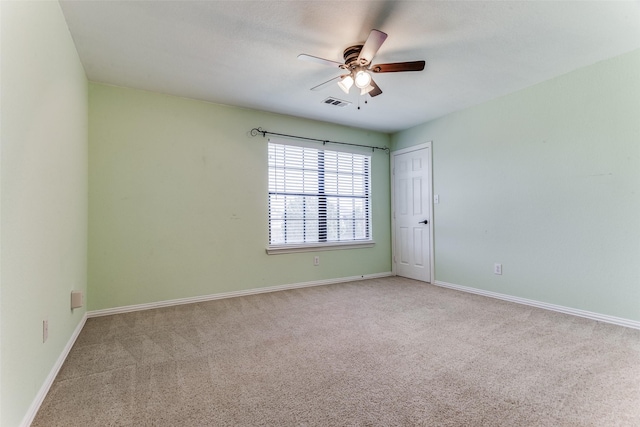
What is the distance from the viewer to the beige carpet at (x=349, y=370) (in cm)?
151

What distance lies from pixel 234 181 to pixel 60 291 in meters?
2.12

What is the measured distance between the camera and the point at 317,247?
172 inches

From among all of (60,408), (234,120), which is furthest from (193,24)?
(60,408)

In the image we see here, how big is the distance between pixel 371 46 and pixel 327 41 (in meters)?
Result: 0.45

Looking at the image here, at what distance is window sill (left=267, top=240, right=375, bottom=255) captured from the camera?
4.07 m

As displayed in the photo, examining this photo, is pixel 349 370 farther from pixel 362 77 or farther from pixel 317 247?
pixel 317 247

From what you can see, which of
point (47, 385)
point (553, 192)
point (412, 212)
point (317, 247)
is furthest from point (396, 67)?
point (47, 385)

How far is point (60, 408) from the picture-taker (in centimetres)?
157

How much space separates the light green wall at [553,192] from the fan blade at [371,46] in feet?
7.31

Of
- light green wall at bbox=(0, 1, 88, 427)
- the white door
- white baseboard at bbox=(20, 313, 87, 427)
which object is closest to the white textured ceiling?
light green wall at bbox=(0, 1, 88, 427)

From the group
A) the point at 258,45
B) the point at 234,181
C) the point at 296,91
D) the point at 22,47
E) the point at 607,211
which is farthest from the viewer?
the point at 234,181

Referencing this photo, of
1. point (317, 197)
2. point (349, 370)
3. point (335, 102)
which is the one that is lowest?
point (349, 370)

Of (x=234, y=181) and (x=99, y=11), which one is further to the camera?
Result: (x=234, y=181)

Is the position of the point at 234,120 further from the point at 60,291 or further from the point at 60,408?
the point at 60,408
